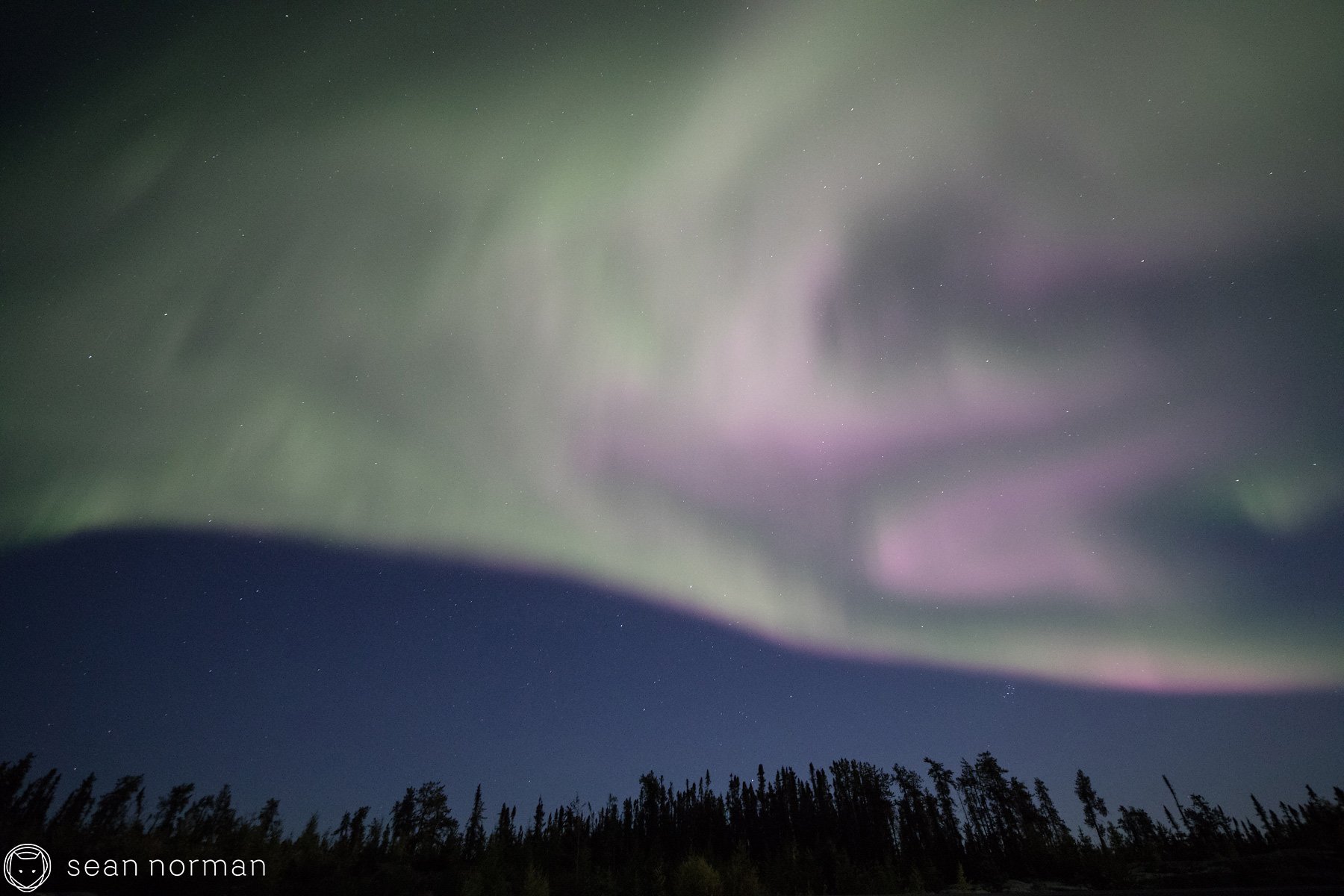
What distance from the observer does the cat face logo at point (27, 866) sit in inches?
658

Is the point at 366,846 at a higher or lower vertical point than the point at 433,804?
lower

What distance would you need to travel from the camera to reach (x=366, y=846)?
3834cm

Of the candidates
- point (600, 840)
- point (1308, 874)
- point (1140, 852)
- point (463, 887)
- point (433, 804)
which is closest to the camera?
point (1308, 874)

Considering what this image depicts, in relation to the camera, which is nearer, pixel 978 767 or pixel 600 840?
pixel 600 840

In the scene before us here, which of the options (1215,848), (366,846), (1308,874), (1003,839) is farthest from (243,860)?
(1003,839)

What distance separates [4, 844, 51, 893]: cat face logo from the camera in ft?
54.8

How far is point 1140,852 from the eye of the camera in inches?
1351

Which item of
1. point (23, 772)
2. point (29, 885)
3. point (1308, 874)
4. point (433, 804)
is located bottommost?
point (1308, 874)

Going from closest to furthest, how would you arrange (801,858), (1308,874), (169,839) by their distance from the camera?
(1308,874), (169,839), (801,858)

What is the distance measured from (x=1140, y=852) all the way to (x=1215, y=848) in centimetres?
1159

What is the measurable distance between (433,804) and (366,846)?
20.2m

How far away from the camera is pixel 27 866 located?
18641 millimetres

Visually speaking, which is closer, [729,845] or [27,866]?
[27,866]

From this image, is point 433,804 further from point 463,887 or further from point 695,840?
point 463,887
